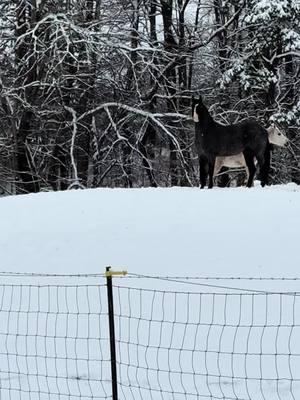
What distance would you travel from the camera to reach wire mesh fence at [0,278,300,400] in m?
6.11

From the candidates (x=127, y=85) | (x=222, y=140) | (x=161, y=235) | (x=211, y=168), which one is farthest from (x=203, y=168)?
(x=127, y=85)

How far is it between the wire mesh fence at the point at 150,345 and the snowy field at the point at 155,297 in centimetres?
2

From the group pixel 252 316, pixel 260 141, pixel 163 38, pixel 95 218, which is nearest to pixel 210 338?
pixel 252 316

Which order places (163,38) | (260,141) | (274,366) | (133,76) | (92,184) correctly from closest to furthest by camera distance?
(274,366) < (260,141) < (133,76) < (92,184) < (163,38)

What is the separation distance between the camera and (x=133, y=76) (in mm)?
20125

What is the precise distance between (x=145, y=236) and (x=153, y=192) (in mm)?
1939

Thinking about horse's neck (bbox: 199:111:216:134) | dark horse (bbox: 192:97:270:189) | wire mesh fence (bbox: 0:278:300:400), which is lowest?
wire mesh fence (bbox: 0:278:300:400)

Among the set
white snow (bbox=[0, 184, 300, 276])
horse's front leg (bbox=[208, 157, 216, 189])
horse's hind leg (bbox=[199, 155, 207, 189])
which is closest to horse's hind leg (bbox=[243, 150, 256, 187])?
horse's front leg (bbox=[208, 157, 216, 189])

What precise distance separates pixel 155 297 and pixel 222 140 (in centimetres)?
452

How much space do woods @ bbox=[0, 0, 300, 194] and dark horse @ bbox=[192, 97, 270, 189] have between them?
258 inches

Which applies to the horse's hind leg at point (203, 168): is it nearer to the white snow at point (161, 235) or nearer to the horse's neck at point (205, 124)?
the horse's neck at point (205, 124)

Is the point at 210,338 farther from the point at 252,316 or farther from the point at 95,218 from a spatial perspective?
the point at 95,218

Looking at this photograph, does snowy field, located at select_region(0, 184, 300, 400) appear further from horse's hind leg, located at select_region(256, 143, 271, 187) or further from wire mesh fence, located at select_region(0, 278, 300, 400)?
horse's hind leg, located at select_region(256, 143, 271, 187)

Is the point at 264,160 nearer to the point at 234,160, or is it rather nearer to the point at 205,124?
the point at 234,160
